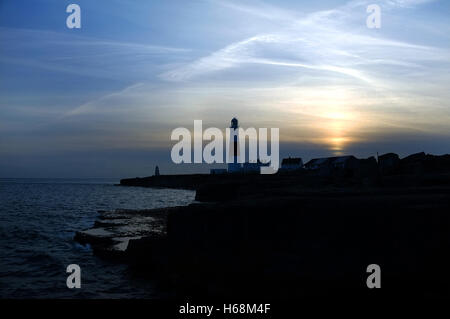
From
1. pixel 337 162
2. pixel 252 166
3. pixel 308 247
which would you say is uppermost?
pixel 337 162

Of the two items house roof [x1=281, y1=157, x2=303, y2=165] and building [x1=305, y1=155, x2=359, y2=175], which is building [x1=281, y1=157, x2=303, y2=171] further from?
building [x1=305, y1=155, x2=359, y2=175]

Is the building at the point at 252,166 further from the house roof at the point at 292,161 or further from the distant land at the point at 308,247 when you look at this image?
the distant land at the point at 308,247

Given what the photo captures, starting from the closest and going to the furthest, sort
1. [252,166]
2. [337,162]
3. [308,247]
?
1. [308,247]
2. [337,162]
3. [252,166]

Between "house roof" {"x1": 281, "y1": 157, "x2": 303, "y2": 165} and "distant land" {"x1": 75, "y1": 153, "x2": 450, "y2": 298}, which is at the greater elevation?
"house roof" {"x1": 281, "y1": 157, "x2": 303, "y2": 165}

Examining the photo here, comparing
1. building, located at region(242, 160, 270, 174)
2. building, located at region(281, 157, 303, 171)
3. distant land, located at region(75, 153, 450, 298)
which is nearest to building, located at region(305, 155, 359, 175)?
building, located at region(281, 157, 303, 171)

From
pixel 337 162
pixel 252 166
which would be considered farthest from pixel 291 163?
pixel 337 162

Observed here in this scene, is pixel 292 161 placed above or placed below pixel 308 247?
above

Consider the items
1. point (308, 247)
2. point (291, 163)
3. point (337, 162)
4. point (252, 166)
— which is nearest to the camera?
point (308, 247)

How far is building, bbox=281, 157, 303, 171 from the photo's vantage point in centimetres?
10121

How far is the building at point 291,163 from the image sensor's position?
332 ft

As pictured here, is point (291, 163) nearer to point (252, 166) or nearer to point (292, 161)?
point (292, 161)

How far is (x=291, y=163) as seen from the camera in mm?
102562
